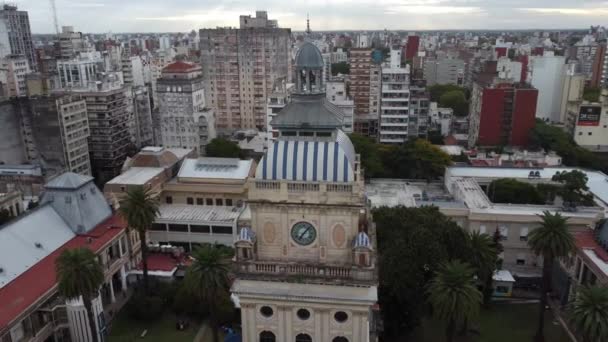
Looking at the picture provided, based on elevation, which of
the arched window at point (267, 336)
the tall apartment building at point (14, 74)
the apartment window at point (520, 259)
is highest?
the tall apartment building at point (14, 74)

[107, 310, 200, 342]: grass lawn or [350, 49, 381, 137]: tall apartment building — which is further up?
[350, 49, 381, 137]: tall apartment building

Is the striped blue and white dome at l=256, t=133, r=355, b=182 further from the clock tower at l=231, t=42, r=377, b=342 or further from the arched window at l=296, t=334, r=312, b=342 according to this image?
the arched window at l=296, t=334, r=312, b=342

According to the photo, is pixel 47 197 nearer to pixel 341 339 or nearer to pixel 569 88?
pixel 341 339

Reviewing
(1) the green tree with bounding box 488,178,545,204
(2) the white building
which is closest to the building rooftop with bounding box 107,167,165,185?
(1) the green tree with bounding box 488,178,545,204

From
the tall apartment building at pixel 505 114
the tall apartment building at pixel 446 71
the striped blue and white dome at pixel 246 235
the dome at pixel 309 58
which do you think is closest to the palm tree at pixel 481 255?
the striped blue and white dome at pixel 246 235

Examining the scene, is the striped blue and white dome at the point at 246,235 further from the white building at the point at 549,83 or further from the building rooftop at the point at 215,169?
the white building at the point at 549,83
